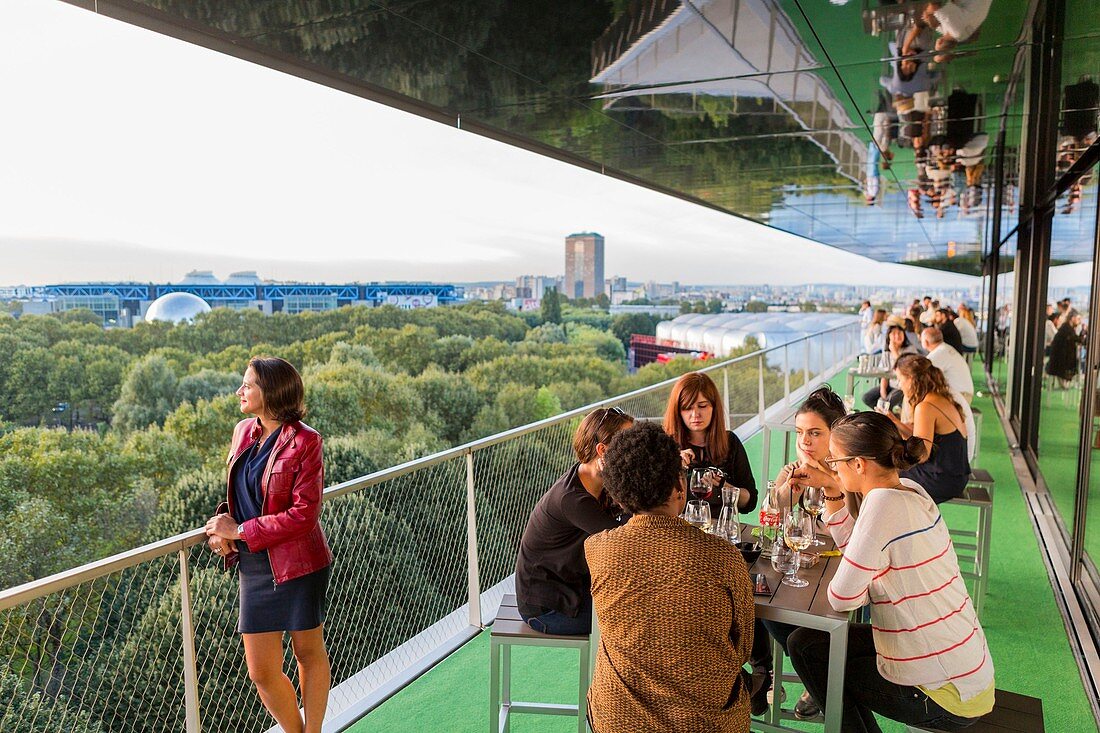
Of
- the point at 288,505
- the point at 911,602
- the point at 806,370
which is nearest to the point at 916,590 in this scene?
the point at 911,602

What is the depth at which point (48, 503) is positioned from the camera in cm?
1567

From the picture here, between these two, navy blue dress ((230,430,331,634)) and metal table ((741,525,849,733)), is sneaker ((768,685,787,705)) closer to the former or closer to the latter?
metal table ((741,525,849,733))

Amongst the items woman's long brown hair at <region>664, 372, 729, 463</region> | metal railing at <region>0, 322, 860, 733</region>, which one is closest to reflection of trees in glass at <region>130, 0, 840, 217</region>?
woman's long brown hair at <region>664, 372, 729, 463</region>

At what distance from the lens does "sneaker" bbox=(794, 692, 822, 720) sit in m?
3.03

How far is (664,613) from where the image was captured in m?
1.86

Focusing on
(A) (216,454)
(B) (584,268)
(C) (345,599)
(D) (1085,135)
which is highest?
(D) (1085,135)

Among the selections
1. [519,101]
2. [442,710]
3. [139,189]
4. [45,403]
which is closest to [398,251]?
[139,189]

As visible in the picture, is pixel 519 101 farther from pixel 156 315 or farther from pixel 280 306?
pixel 280 306

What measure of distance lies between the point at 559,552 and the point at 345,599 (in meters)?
7.02

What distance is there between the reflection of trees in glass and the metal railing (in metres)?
2.07

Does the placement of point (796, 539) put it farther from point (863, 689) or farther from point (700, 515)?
point (863, 689)

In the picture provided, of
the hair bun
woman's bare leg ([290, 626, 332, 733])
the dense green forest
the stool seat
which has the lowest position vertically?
the dense green forest

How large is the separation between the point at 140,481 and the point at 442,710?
16.4m

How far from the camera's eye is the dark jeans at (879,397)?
7.55m
